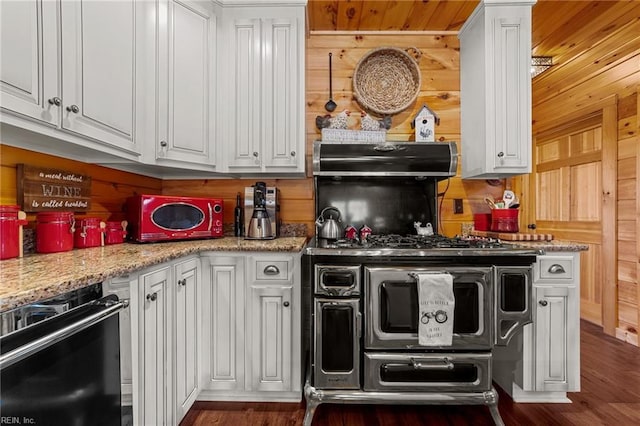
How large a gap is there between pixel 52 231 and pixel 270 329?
1.13 m

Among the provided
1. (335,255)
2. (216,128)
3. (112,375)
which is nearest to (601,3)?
A: (335,255)

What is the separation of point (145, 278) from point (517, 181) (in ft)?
8.74

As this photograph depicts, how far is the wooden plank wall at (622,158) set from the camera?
2.71m

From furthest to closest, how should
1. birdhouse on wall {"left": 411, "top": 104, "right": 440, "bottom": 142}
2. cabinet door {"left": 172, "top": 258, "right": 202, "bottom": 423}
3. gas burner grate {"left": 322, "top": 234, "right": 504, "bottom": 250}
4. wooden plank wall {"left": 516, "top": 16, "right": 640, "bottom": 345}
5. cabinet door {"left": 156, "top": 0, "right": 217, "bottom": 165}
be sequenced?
wooden plank wall {"left": 516, "top": 16, "right": 640, "bottom": 345}, birdhouse on wall {"left": 411, "top": 104, "right": 440, "bottom": 142}, cabinet door {"left": 156, "top": 0, "right": 217, "bottom": 165}, gas burner grate {"left": 322, "top": 234, "right": 504, "bottom": 250}, cabinet door {"left": 172, "top": 258, "right": 202, "bottom": 423}

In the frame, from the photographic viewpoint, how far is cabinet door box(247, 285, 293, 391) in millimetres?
1780

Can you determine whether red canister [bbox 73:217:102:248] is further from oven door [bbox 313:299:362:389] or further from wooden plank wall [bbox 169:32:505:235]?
oven door [bbox 313:299:362:389]

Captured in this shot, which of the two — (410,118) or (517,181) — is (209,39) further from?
(517,181)

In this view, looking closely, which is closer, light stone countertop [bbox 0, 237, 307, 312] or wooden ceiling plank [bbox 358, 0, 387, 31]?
light stone countertop [bbox 0, 237, 307, 312]

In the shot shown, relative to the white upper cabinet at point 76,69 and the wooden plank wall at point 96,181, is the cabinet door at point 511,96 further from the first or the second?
the wooden plank wall at point 96,181

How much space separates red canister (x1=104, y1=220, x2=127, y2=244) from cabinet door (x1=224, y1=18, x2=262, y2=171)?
34.2 inches

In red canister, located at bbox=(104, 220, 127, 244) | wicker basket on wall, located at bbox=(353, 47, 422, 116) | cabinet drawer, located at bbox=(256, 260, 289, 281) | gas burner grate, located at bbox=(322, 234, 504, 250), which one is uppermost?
wicker basket on wall, located at bbox=(353, 47, 422, 116)

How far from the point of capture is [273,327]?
5.86 ft

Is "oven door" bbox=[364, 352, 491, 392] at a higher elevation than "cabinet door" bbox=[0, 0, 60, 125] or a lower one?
lower

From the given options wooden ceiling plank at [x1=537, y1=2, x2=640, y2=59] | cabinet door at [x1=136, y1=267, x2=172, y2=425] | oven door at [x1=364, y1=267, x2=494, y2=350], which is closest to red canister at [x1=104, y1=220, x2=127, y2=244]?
cabinet door at [x1=136, y1=267, x2=172, y2=425]
